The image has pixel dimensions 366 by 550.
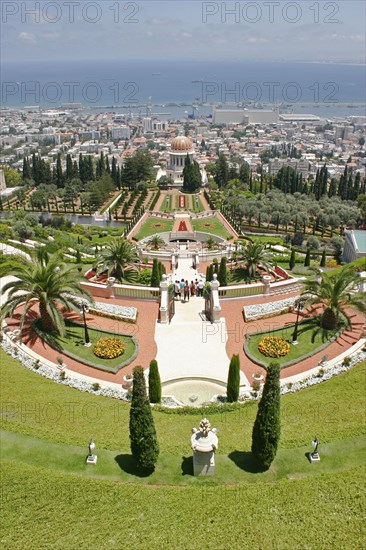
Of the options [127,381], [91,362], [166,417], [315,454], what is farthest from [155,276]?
[315,454]

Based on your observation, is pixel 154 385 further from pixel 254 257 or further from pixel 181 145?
pixel 181 145

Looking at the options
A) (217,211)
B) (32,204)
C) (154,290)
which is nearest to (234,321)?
(154,290)

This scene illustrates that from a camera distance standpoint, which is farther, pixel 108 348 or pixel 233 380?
pixel 108 348

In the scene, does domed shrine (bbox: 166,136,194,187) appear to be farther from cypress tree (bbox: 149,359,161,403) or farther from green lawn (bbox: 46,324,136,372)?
cypress tree (bbox: 149,359,161,403)

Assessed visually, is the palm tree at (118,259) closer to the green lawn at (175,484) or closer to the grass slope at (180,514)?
the green lawn at (175,484)

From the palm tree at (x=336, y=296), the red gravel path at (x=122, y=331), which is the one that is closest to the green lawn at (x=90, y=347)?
the red gravel path at (x=122, y=331)

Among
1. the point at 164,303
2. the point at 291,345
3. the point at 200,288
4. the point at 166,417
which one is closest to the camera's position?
the point at 166,417

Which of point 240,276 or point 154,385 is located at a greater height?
point 240,276

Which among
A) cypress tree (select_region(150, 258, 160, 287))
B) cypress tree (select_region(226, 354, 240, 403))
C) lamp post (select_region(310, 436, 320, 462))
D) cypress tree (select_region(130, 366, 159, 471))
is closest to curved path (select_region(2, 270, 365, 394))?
cypress tree (select_region(226, 354, 240, 403))
